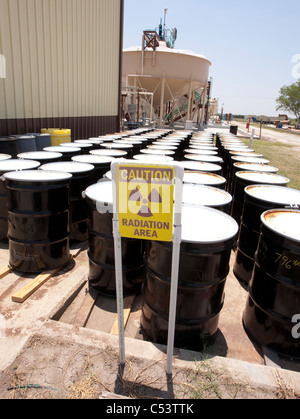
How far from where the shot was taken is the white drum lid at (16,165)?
167 inches

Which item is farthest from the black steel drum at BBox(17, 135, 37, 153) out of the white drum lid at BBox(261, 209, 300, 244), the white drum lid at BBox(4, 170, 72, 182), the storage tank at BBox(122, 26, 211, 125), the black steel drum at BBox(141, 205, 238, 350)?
the storage tank at BBox(122, 26, 211, 125)

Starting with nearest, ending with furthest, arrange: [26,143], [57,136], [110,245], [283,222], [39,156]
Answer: [283,222], [110,245], [39,156], [26,143], [57,136]

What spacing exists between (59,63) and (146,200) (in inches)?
358

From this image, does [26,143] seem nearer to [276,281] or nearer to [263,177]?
[263,177]

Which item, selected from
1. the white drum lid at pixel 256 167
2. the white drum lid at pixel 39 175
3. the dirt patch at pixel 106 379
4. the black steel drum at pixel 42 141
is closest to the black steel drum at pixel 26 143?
the black steel drum at pixel 42 141

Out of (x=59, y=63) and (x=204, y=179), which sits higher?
(x=59, y=63)

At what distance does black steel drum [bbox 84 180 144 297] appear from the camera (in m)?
3.42

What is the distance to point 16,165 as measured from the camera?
4.43 meters

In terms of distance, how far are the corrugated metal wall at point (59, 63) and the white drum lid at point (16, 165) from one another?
3.18 metres

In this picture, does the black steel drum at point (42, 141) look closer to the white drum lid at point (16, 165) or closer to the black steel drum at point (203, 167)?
the white drum lid at point (16, 165)

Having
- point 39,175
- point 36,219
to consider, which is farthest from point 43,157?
point 36,219

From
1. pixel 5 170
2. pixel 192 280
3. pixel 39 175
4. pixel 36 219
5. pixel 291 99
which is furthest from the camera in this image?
pixel 291 99
